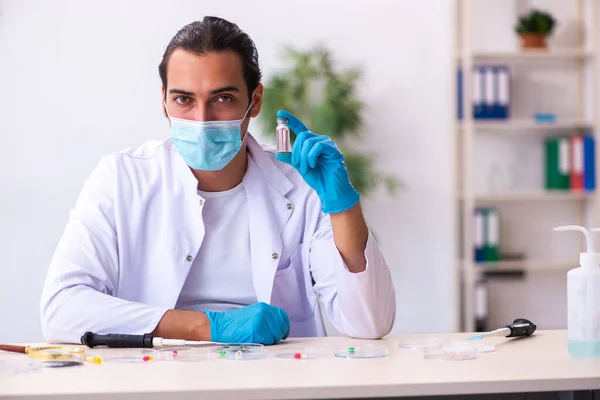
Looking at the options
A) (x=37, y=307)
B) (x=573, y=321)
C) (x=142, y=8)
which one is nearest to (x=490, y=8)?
(x=142, y=8)

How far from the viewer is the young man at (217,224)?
167 centimetres

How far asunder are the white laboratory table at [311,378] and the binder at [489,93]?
10.3 feet

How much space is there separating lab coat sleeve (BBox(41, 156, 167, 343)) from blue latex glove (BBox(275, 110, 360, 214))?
1.31 ft

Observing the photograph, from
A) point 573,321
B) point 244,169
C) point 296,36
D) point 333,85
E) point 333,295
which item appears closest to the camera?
point 573,321

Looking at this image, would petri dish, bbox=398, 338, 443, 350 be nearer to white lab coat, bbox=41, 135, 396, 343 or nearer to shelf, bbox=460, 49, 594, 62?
white lab coat, bbox=41, 135, 396, 343

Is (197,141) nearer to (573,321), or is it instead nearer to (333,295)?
(333,295)

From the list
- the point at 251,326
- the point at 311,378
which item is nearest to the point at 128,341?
the point at 251,326

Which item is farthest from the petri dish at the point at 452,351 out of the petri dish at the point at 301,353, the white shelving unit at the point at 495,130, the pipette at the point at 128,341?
the white shelving unit at the point at 495,130

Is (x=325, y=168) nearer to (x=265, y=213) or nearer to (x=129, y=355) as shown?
(x=265, y=213)

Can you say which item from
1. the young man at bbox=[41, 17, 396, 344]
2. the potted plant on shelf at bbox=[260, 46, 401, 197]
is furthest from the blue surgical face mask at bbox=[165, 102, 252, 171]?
the potted plant on shelf at bbox=[260, 46, 401, 197]

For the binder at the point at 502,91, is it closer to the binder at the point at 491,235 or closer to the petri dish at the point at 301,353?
the binder at the point at 491,235

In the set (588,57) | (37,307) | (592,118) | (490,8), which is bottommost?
(37,307)

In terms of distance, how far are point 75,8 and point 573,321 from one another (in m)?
3.65

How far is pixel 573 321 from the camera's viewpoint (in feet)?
4.34
